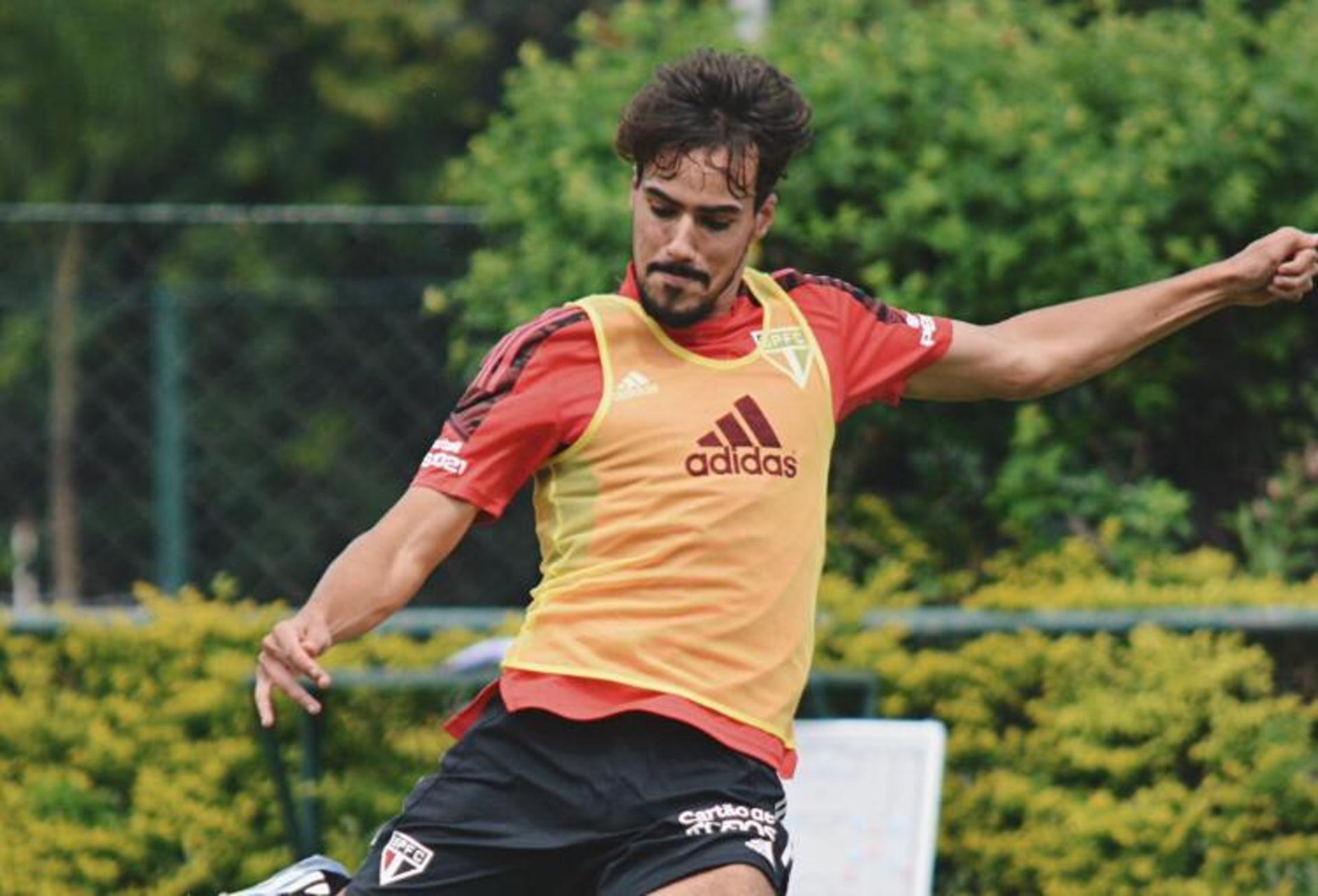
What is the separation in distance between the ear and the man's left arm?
1.36ft

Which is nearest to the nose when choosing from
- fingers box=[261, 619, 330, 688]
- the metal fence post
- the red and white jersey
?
the red and white jersey

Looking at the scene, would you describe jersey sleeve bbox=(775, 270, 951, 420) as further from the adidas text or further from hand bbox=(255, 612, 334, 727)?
hand bbox=(255, 612, 334, 727)

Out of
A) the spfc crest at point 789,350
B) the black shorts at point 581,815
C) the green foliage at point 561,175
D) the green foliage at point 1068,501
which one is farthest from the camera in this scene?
the green foliage at point 561,175

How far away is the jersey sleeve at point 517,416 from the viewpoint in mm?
4398

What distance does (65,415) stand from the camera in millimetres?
10055

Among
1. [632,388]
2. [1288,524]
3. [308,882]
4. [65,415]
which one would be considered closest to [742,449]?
[632,388]

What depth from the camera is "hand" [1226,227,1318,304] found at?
4785 mm

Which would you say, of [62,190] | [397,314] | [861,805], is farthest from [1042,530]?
[62,190]

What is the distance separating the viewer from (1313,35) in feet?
22.7

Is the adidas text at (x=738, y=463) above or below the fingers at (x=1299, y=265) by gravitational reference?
below

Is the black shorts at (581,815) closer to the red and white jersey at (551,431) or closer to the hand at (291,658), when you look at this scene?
the red and white jersey at (551,431)

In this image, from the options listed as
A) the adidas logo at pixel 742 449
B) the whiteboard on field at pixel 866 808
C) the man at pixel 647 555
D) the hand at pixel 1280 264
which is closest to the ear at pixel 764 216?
the man at pixel 647 555

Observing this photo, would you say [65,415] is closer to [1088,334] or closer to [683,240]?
[1088,334]

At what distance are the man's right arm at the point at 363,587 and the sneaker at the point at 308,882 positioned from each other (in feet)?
1.18
